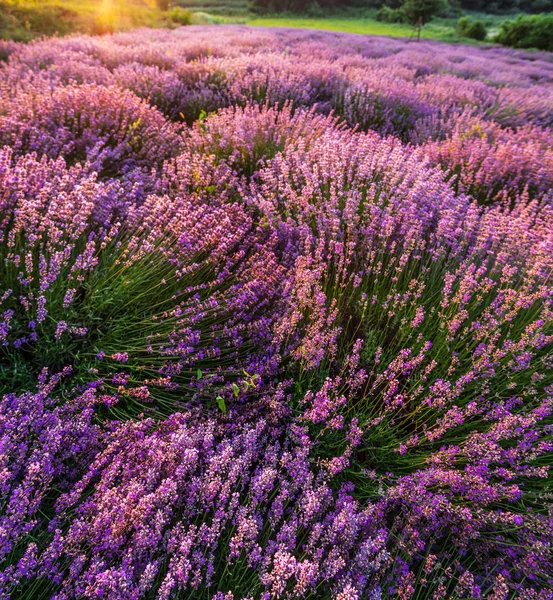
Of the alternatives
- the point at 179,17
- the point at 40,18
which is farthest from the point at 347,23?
the point at 40,18

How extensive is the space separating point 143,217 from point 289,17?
36.9 m

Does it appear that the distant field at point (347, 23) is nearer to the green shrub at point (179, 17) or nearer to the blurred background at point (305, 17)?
the blurred background at point (305, 17)

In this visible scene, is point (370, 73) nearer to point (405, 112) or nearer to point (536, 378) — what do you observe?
point (405, 112)

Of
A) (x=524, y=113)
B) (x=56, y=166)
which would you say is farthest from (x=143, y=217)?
(x=524, y=113)

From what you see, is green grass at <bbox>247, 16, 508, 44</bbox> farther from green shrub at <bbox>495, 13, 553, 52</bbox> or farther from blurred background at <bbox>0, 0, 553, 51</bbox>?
green shrub at <bbox>495, 13, 553, 52</bbox>

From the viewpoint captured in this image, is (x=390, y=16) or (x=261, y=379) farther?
(x=390, y=16)

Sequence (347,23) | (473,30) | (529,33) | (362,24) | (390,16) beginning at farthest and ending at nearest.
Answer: (390,16) < (362,24) < (347,23) < (473,30) < (529,33)

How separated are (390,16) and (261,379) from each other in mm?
39569

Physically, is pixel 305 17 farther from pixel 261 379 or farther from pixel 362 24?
pixel 261 379

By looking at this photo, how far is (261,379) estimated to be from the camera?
2.02 m

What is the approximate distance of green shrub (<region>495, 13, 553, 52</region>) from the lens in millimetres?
21656

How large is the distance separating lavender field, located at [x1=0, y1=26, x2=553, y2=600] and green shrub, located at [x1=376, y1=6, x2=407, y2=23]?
119 feet

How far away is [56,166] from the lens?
2574 millimetres

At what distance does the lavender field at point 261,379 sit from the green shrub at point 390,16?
36152 millimetres
